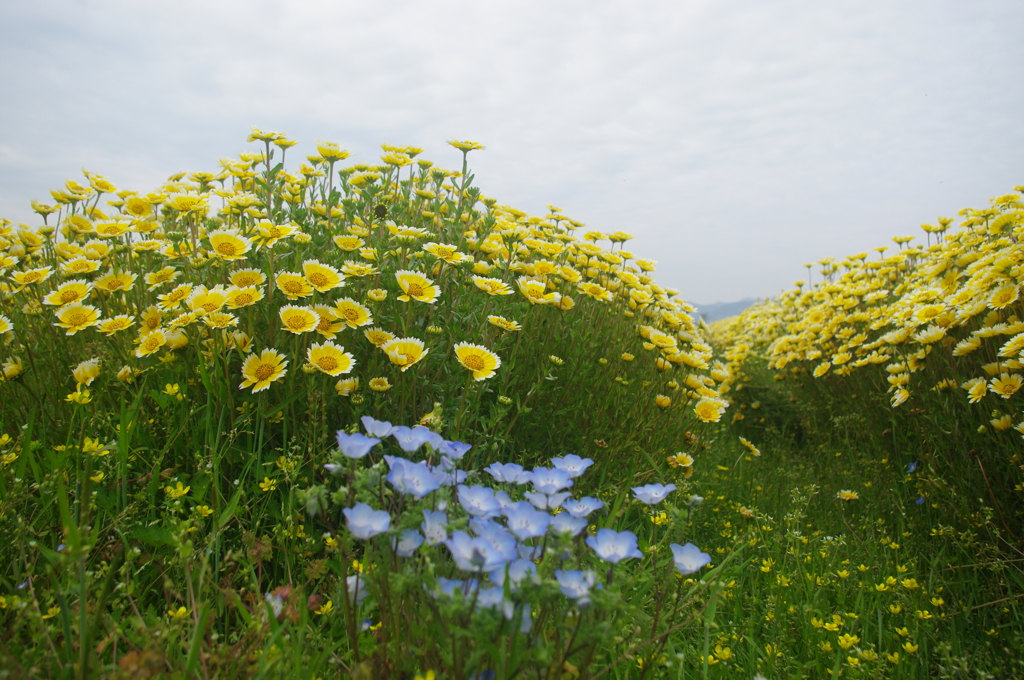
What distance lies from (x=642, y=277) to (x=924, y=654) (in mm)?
2471

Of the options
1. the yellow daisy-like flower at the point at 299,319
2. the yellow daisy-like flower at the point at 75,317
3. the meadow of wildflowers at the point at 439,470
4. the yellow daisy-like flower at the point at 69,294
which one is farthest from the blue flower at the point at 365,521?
the yellow daisy-like flower at the point at 69,294

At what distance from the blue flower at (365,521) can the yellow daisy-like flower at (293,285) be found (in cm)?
121

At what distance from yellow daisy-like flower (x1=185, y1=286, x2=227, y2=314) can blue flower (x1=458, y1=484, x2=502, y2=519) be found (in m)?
1.39

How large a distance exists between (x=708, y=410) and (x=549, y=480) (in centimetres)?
216

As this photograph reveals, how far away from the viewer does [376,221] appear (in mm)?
3102

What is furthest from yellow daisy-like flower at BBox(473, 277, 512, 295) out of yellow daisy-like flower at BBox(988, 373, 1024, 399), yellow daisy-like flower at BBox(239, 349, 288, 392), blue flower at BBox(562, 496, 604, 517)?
yellow daisy-like flower at BBox(988, 373, 1024, 399)

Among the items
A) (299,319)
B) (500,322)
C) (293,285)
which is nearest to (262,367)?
(299,319)

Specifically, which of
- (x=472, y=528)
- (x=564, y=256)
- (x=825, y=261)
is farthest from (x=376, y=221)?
(x=825, y=261)

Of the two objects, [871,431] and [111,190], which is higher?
[111,190]

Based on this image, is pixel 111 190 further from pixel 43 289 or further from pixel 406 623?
pixel 406 623

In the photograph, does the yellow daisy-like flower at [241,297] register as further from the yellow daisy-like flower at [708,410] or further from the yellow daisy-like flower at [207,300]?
the yellow daisy-like flower at [708,410]

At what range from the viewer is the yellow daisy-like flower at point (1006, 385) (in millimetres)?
2219

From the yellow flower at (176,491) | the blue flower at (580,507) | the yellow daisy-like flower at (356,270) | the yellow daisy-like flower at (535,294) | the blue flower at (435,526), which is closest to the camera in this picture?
the blue flower at (435,526)

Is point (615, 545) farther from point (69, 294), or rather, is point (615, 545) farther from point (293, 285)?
point (69, 294)
